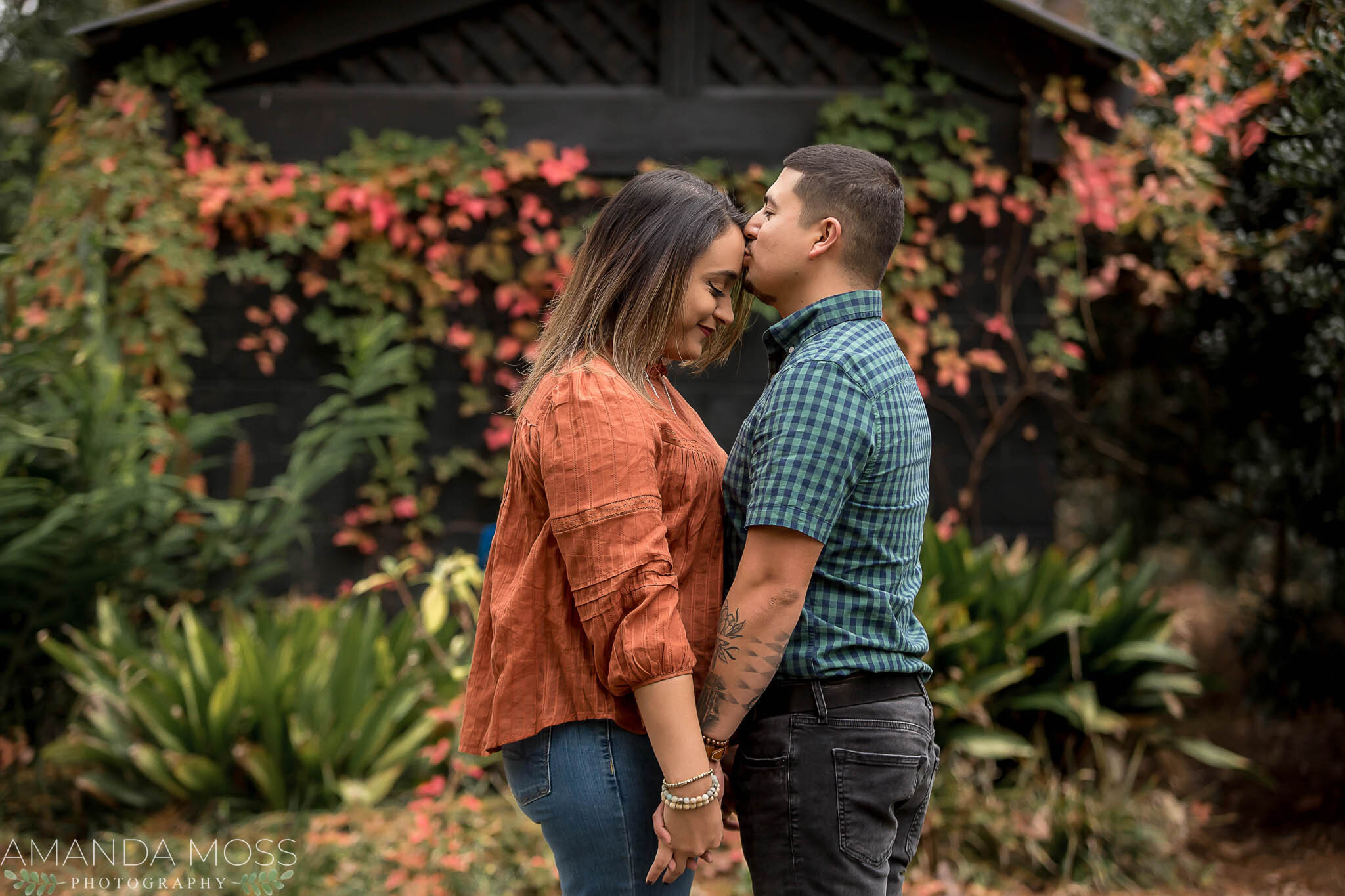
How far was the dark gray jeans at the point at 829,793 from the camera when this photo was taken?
5.37ft

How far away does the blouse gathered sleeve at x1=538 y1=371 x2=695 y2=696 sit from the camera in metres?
1.53

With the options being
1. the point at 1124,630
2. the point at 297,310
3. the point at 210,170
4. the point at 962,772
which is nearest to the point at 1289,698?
the point at 1124,630

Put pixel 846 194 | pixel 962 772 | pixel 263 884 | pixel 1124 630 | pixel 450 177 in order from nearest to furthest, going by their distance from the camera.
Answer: pixel 846 194
pixel 263 884
pixel 962 772
pixel 1124 630
pixel 450 177

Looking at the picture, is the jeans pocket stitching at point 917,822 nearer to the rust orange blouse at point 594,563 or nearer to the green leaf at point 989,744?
the rust orange blouse at point 594,563

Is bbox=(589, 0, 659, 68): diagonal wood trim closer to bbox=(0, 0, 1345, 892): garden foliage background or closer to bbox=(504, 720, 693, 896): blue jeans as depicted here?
bbox=(0, 0, 1345, 892): garden foliage background

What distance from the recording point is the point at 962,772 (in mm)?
3695

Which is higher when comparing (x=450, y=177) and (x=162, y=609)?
(x=450, y=177)

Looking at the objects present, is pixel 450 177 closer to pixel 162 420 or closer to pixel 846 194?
pixel 162 420

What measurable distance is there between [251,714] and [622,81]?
3.09 metres

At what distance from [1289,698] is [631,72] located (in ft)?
12.8

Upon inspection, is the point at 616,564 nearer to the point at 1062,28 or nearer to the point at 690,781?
the point at 690,781

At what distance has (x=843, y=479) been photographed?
1.59 m

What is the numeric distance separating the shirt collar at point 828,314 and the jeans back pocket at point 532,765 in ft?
2.47

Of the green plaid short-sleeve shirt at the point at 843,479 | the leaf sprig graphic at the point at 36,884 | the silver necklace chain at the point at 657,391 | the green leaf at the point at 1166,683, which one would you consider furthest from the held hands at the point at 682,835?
the green leaf at the point at 1166,683
